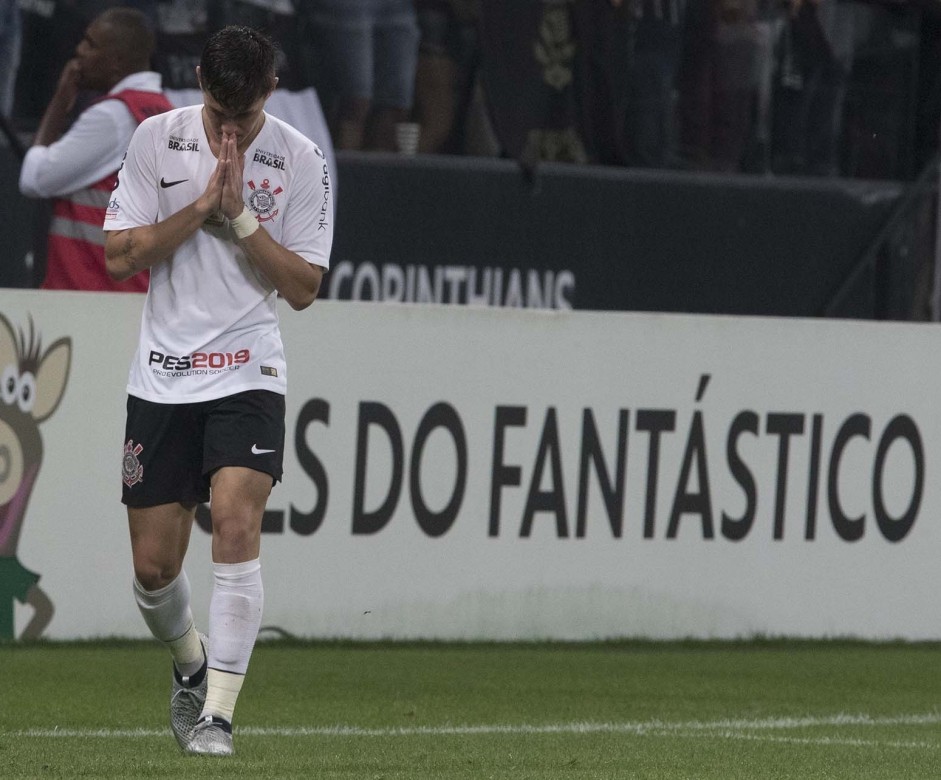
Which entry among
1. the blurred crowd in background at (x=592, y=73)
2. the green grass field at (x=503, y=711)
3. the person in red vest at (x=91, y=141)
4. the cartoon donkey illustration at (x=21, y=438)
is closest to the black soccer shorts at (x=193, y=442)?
the green grass field at (x=503, y=711)

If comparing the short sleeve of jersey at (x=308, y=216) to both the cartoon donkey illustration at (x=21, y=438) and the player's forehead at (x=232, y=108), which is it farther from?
the cartoon donkey illustration at (x=21, y=438)

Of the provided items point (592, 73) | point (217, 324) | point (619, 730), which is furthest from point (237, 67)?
point (592, 73)

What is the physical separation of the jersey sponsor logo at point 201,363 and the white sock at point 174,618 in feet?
1.96

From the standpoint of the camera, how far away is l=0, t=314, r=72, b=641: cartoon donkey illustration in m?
8.05

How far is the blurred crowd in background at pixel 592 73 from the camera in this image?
10.8m

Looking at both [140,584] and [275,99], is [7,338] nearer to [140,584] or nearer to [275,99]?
[140,584]

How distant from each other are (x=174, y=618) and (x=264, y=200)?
1.15m

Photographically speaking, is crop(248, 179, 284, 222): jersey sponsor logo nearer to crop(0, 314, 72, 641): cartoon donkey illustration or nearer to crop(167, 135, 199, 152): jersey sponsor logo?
crop(167, 135, 199, 152): jersey sponsor logo

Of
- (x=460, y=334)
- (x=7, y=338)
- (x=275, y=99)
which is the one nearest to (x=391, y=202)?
(x=275, y=99)

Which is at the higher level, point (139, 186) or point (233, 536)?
point (139, 186)

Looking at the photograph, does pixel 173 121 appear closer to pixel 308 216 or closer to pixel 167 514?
pixel 308 216

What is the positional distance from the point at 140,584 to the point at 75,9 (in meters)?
5.28

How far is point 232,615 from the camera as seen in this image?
5.55m

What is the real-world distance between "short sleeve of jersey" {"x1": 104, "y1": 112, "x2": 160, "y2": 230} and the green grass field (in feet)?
4.57
